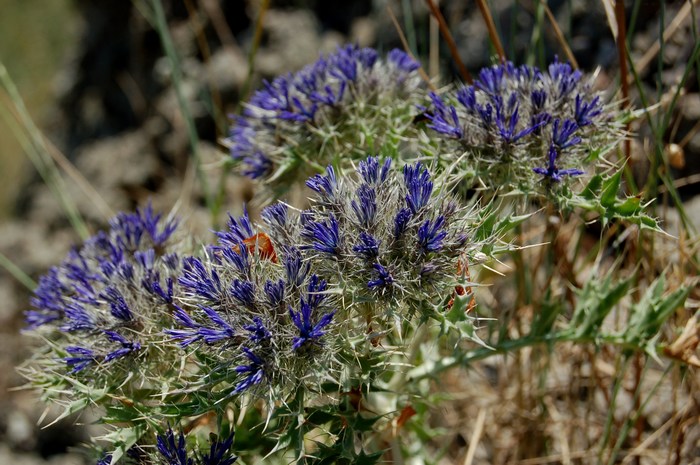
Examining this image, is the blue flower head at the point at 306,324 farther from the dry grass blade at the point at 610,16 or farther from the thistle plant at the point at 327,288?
the dry grass blade at the point at 610,16

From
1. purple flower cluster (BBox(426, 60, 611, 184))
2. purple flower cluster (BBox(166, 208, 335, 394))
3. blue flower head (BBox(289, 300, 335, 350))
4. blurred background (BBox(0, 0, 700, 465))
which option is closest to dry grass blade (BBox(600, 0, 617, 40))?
purple flower cluster (BBox(426, 60, 611, 184))

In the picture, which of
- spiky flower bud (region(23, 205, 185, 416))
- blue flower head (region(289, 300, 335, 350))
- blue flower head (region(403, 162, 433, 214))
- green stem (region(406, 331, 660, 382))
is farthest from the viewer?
green stem (region(406, 331, 660, 382))

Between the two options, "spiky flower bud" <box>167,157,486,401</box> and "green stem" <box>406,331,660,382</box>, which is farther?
"green stem" <box>406,331,660,382</box>

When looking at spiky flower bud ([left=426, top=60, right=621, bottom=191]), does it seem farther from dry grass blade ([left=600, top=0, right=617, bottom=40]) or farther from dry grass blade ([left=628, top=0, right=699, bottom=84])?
dry grass blade ([left=628, top=0, right=699, bottom=84])

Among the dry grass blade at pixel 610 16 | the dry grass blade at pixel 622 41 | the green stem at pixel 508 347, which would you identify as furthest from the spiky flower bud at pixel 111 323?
the dry grass blade at pixel 610 16

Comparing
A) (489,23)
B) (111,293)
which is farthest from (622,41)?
(111,293)

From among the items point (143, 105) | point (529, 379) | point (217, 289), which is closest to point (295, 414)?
point (217, 289)
